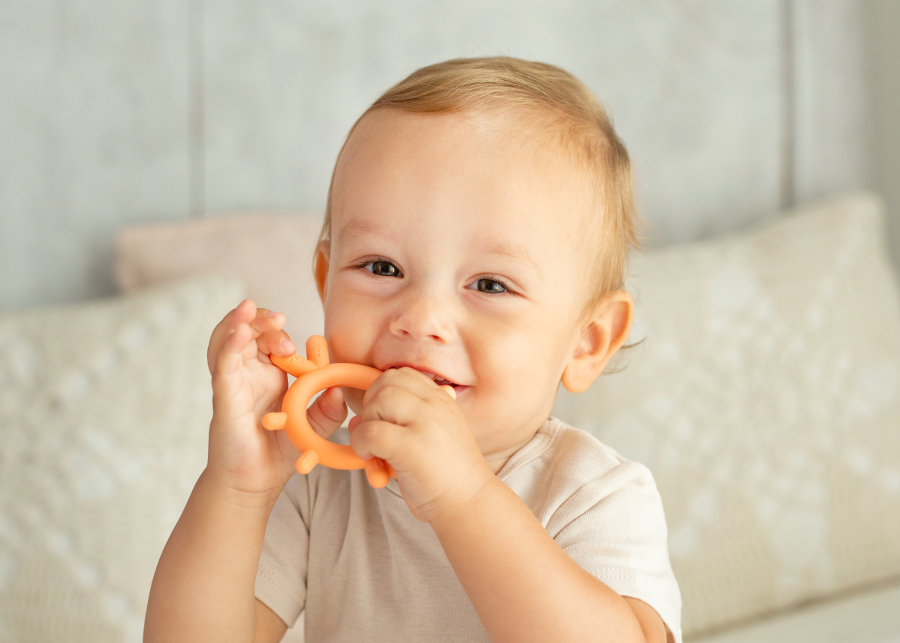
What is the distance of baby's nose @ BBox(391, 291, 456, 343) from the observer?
66 cm

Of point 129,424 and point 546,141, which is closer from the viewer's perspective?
point 546,141

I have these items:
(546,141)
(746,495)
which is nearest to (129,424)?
(546,141)

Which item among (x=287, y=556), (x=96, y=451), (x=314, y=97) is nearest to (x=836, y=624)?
(x=287, y=556)

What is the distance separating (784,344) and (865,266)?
0.30m

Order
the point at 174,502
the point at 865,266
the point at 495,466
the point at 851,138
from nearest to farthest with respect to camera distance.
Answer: the point at 495,466 → the point at 174,502 → the point at 865,266 → the point at 851,138

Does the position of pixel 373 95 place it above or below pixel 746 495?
above

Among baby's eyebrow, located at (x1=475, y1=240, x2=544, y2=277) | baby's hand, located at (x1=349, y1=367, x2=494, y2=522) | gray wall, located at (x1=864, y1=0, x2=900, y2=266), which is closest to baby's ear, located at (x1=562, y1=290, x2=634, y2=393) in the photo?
baby's eyebrow, located at (x1=475, y1=240, x2=544, y2=277)

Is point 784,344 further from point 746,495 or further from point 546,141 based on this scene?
point 546,141

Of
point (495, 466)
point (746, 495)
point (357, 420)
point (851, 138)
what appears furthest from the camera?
point (851, 138)

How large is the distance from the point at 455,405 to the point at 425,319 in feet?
0.26

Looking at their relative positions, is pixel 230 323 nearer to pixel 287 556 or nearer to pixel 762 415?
pixel 287 556

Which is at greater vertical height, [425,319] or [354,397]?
[425,319]

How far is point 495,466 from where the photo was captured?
81 centimetres

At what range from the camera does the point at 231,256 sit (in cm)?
143
